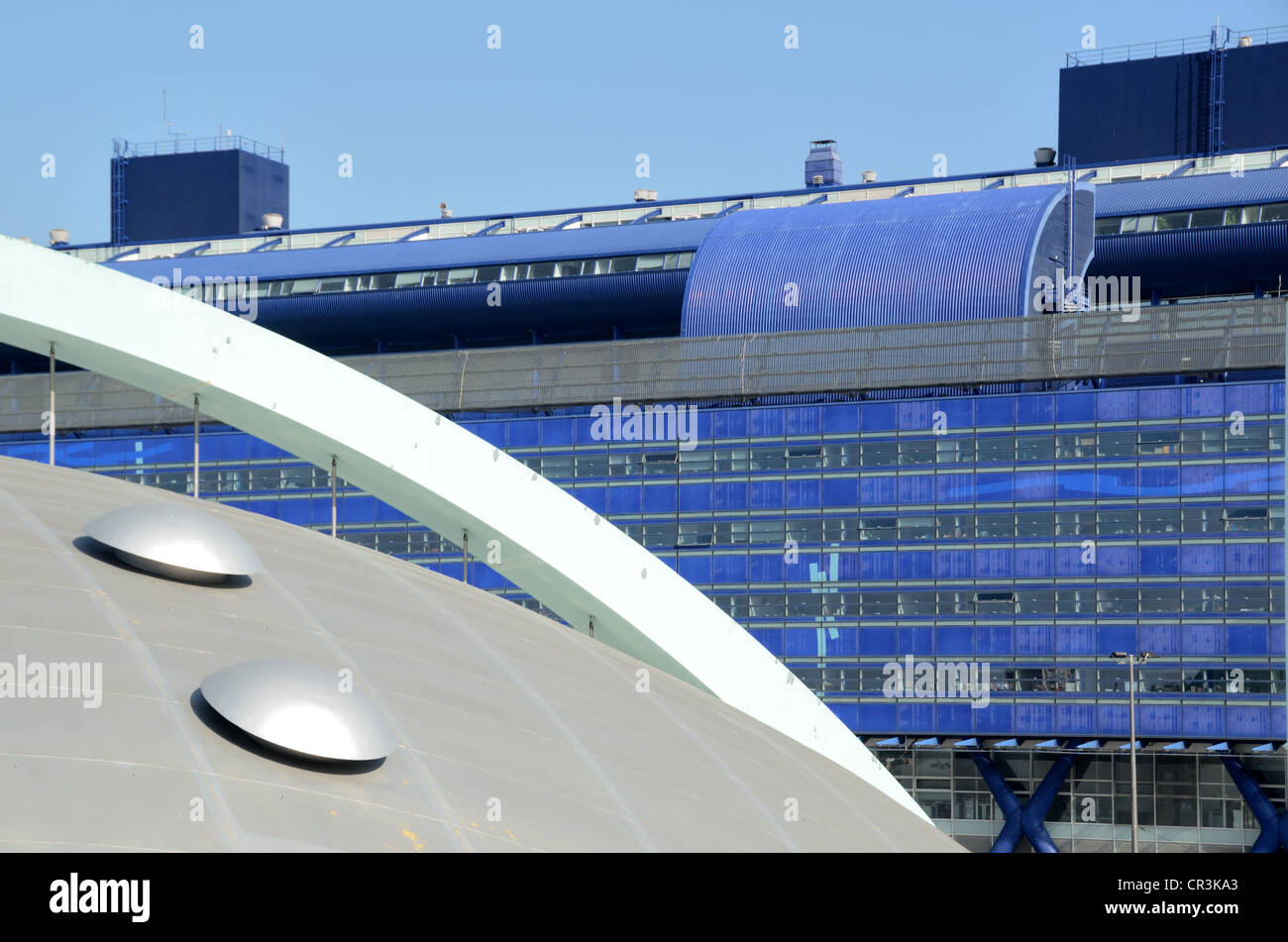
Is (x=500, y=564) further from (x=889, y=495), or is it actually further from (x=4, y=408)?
(x=4, y=408)

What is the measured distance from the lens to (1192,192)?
9219 centimetres

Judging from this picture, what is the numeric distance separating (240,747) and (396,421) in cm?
1073

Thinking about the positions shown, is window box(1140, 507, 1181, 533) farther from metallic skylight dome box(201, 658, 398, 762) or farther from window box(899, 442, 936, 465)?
metallic skylight dome box(201, 658, 398, 762)

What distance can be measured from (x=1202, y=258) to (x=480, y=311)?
35.0 m

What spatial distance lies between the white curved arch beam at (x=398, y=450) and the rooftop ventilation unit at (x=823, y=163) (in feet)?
265

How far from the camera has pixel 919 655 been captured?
81688 mm

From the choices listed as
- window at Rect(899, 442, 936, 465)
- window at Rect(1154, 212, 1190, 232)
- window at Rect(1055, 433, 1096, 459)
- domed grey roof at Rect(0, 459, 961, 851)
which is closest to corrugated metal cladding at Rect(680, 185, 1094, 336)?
window at Rect(1154, 212, 1190, 232)

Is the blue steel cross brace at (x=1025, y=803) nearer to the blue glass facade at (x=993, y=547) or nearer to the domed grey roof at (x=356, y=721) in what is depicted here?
the blue glass facade at (x=993, y=547)

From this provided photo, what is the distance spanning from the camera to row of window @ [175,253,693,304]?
320ft

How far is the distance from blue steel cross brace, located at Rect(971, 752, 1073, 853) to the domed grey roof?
191 feet

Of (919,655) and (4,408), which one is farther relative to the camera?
(4,408)

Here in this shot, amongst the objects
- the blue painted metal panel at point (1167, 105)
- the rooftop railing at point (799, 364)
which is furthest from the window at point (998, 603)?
the blue painted metal panel at point (1167, 105)
